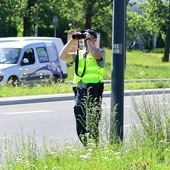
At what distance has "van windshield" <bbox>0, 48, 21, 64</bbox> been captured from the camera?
74.1 feet

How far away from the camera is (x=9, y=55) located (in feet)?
74.9

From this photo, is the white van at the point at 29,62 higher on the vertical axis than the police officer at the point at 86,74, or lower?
lower

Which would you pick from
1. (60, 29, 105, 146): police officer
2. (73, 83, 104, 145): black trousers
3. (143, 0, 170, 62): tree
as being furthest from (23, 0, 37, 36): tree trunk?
(73, 83, 104, 145): black trousers

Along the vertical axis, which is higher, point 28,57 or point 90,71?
point 90,71

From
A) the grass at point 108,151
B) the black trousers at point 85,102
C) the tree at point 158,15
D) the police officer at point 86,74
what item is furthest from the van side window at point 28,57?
the tree at point 158,15

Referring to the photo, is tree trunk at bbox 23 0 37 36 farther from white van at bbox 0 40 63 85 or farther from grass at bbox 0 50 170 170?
grass at bbox 0 50 170 170

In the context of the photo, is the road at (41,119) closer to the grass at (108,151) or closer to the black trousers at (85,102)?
the black trousers at (85,102)

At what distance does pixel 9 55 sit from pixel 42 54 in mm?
1212

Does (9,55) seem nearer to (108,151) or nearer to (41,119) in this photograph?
(41,119)

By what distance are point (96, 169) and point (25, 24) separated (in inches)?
1429

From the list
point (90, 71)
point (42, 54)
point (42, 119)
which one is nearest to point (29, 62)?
point (42, 54)

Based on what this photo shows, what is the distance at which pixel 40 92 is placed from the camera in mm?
19438

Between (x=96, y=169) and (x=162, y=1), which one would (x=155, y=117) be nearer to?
(x=96, y=169)

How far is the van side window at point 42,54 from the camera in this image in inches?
909
